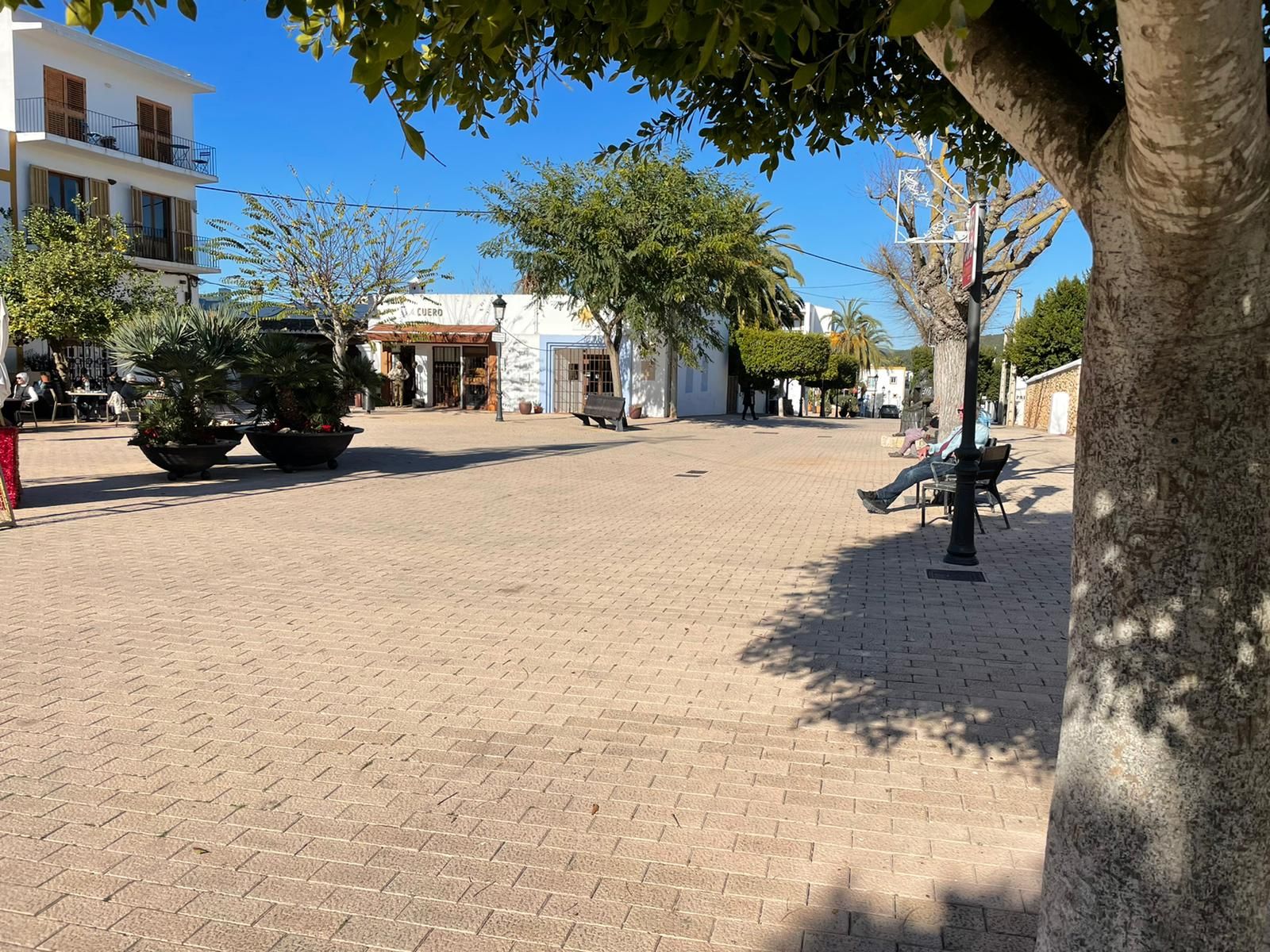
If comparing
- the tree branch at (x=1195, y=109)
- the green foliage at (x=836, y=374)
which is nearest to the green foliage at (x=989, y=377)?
the green foliage at (x=836, y=374)

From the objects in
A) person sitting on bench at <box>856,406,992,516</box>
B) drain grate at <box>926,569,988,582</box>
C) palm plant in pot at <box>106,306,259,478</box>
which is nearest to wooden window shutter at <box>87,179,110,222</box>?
palm plant in pot at <box>106,306,259,478</box>

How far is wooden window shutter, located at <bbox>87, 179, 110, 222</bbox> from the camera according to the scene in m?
28.6

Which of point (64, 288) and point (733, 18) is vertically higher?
point (64, 288)

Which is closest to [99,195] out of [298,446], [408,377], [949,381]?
[408,377]

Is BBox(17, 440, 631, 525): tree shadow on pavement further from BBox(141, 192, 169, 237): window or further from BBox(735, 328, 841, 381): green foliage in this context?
BBox(735, 328, 841, 381): green foliage

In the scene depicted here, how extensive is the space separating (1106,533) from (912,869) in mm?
1507

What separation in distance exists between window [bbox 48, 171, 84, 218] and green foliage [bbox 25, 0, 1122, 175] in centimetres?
2912

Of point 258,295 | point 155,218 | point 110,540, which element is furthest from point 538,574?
point 155,218

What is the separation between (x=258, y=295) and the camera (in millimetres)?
29172

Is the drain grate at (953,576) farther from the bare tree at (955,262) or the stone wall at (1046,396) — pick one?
the stone wall at (1046,396)

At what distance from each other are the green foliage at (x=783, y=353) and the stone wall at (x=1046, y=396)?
8.31 metres

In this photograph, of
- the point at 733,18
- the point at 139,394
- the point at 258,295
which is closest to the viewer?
the point at 733,18

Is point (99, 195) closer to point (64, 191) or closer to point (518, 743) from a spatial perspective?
point (64, 191)

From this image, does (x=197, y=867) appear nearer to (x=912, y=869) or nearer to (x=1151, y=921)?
(x=912, y=869)
